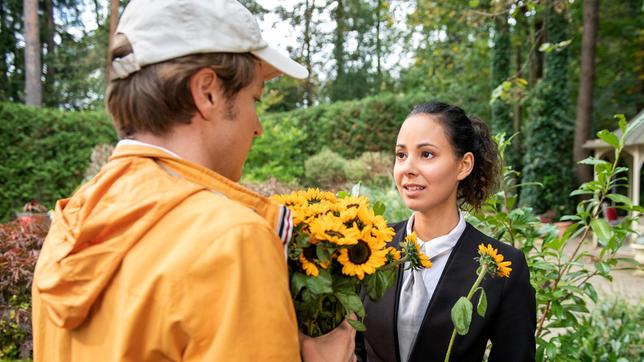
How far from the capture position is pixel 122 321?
2.75 feet

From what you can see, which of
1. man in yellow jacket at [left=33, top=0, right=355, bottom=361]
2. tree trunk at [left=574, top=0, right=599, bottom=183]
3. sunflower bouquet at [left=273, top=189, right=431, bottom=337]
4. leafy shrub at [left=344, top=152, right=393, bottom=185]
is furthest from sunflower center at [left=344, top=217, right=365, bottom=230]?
tree trunk at [left=574, top=0, right=599, bottom=183]

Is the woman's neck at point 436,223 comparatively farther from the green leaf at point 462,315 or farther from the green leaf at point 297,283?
the green leaf at point 297,283

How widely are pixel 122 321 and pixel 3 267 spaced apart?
12.8ft

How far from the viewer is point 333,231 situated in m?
→ 1.07

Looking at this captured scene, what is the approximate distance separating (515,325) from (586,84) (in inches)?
556

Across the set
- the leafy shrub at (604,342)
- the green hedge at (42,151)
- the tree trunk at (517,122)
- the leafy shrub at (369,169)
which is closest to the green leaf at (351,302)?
the leafy shrub at (604,342)

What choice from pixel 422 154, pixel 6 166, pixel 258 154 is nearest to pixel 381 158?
pixel 258 154

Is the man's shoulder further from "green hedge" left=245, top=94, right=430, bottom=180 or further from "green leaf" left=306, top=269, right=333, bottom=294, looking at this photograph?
"green hedge" left=245, top=94, right=430, bottom=180

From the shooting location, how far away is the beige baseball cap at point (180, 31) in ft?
3.10

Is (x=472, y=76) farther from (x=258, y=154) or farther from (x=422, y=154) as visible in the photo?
(x=422, y=154)

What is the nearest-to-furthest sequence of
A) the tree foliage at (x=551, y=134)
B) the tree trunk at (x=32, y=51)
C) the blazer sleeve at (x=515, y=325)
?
the blazer sleeve at (x=515, y=325) < the tree foliage at (x=551, y=134) < the tree trunk at (x=32, y=51)

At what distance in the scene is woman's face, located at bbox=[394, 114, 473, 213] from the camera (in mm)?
1957

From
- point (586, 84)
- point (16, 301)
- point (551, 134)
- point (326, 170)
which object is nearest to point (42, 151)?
point (326, 170)

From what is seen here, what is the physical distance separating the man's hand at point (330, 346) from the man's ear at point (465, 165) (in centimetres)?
112
